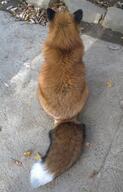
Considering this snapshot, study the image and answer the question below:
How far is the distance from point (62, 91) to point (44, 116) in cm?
60

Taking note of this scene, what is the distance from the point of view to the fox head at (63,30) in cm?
364

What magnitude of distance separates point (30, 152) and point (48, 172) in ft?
1.71

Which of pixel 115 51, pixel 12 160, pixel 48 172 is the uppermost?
pixel 115 51

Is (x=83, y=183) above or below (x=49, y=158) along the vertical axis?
below

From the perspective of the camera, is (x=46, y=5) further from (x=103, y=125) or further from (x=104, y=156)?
(x=104, y=156)

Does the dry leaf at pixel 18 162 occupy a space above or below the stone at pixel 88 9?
below

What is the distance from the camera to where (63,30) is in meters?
3.64

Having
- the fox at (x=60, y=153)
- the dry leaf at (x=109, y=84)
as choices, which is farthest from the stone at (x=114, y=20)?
the fox at (x=60, y=153)

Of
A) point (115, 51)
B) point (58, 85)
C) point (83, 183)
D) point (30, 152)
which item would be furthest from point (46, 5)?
point (83, 183)

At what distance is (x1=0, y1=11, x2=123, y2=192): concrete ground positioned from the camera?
3729 millimetres

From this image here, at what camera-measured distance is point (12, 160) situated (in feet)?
12.8

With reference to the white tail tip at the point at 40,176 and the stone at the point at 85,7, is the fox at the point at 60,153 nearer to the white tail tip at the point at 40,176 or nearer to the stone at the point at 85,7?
the white tail tip at the point at 40,176

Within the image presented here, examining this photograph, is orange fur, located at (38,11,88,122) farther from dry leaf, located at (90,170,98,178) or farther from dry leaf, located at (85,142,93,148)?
dry leaf, located at (90,170,98,178)

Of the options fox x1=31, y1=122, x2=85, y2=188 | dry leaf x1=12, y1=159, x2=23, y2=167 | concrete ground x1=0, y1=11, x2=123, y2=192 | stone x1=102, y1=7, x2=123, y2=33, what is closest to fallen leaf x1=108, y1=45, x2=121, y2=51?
concrete ground x1=0, y1=11, x2=123, y2=192
